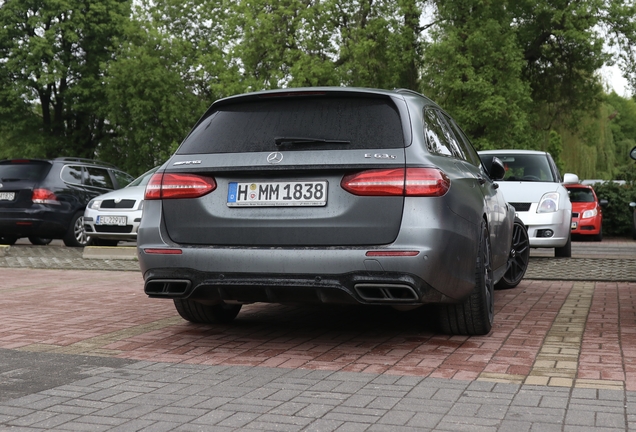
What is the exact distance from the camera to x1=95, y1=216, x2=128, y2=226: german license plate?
15.4 m

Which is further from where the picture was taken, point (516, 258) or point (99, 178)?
point (99, 178)

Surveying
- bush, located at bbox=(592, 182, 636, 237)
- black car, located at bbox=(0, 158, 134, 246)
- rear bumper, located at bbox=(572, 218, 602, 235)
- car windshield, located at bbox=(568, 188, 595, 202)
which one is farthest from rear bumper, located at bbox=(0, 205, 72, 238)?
bush, located at bbox=(592, 182, 636, 237)

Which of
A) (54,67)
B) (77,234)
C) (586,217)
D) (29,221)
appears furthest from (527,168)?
(54,67)

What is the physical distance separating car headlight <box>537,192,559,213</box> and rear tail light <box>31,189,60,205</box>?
9038 millimetres

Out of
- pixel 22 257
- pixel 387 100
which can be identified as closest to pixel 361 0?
pixel 22 257

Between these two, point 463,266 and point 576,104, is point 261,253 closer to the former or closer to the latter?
point 463,266

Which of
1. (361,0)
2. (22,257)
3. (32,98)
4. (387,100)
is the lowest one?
(22,257)

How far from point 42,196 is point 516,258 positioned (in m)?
10.1

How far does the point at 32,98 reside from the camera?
43.4 meters

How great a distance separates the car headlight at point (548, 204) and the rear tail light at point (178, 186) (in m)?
8.31

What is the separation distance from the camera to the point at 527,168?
1415 centimetres

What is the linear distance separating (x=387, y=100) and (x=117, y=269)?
7.43m

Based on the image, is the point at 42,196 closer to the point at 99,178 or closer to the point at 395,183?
the point at 99,178

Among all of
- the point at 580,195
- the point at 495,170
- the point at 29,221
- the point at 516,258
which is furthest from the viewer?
the point at 580,195
